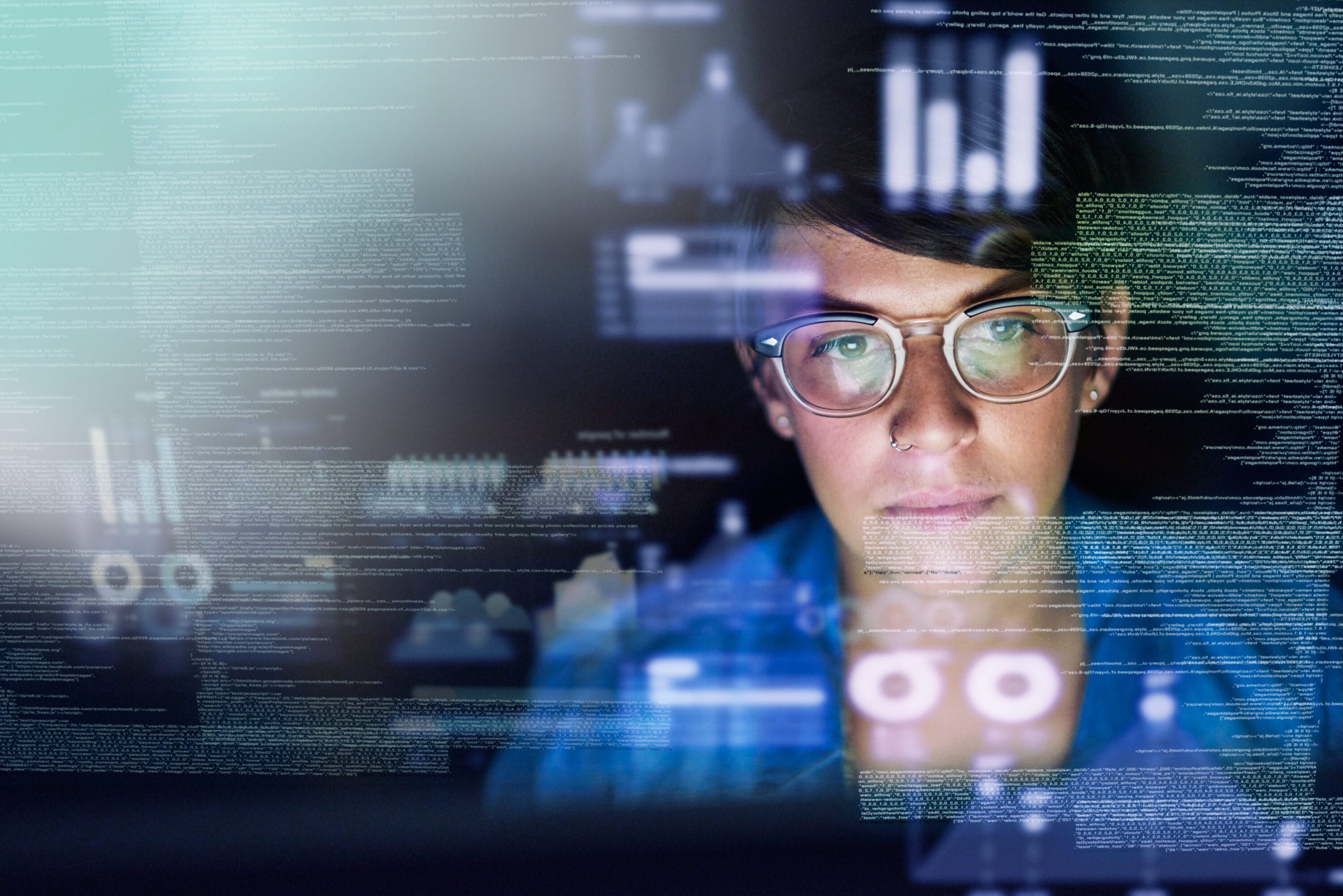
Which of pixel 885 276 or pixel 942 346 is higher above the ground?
pixel 885 276

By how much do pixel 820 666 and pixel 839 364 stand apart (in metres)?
0.49

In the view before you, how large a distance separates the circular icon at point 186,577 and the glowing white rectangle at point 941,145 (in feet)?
4.24

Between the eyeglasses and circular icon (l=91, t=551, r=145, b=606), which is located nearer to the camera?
the eyeglasses

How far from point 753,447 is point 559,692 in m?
0.51

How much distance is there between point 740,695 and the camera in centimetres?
Answer: 118

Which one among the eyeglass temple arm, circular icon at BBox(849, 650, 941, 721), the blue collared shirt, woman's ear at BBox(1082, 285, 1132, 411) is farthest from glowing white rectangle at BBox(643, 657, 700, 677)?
woman's ear at BBox(1082, 285, 1132, 411)

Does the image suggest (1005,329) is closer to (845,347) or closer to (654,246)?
(845,347)

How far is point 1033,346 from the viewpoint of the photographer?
1.08 metres

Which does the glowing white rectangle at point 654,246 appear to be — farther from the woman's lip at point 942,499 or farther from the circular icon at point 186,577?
the circular icon at point 186,577

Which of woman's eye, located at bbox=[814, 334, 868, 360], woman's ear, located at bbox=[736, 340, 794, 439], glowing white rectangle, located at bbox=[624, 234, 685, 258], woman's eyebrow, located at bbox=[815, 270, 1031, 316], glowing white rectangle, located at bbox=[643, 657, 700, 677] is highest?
glowing white rectangle, located at bbox=[624, 234, 685, 258]

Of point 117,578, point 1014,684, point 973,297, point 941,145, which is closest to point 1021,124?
point 941,145

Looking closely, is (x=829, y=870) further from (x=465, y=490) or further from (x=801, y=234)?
(x=801, y=234)

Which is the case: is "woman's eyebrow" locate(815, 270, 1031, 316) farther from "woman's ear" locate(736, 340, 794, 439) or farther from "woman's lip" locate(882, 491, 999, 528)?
"woman's lip" locate(882, 491, 999, 528)

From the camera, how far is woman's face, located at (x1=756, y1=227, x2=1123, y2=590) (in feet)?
3.50
